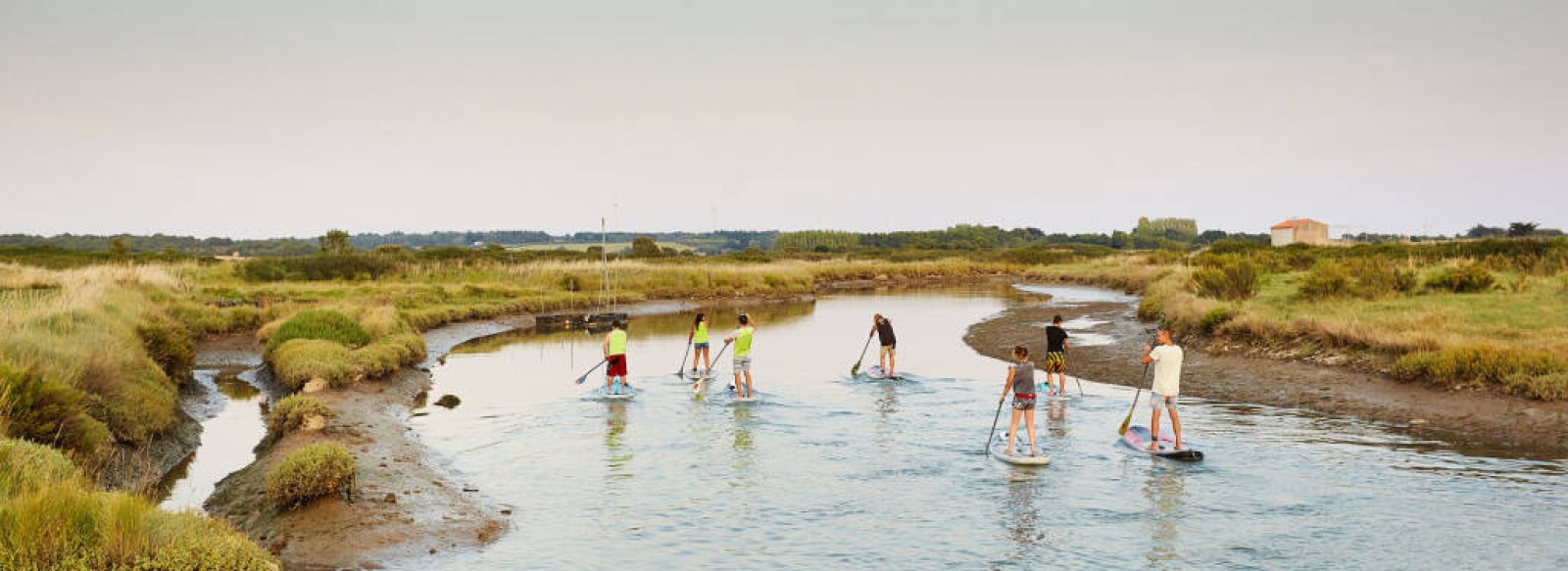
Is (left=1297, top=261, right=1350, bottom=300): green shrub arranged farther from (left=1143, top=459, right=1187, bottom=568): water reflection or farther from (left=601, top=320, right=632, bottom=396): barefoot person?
(left=601, top=320, right=632, bottom=396): barefoot person

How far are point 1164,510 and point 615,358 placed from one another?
14581 millimetres

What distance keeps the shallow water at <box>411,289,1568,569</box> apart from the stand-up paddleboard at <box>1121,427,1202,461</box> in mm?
240

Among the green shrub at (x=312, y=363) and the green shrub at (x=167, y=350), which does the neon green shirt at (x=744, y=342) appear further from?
the green shrub at (x=167, y=350)

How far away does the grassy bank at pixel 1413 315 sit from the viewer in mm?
21781

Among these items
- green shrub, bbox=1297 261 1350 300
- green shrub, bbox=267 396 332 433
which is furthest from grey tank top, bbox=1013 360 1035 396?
green shrub, bbox=1297 261 1350 300

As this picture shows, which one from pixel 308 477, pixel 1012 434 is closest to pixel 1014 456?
A: pixel 1012 434

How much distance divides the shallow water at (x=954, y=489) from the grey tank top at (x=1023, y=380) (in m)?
1.29

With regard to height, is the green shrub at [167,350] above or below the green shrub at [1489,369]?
below

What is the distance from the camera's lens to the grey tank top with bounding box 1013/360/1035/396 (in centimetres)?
1711

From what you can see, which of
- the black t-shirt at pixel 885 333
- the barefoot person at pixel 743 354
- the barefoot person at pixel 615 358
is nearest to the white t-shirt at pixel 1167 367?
the barefoot person at pixel 743 354

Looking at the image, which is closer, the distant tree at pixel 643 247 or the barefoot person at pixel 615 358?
the barefoot person at pixel 615 358

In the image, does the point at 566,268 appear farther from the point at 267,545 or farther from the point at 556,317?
the point at 267,545

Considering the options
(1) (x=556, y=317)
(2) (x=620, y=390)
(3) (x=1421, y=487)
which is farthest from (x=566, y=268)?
(3) (x=1421, y=487)

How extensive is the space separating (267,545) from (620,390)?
43.1 ft
